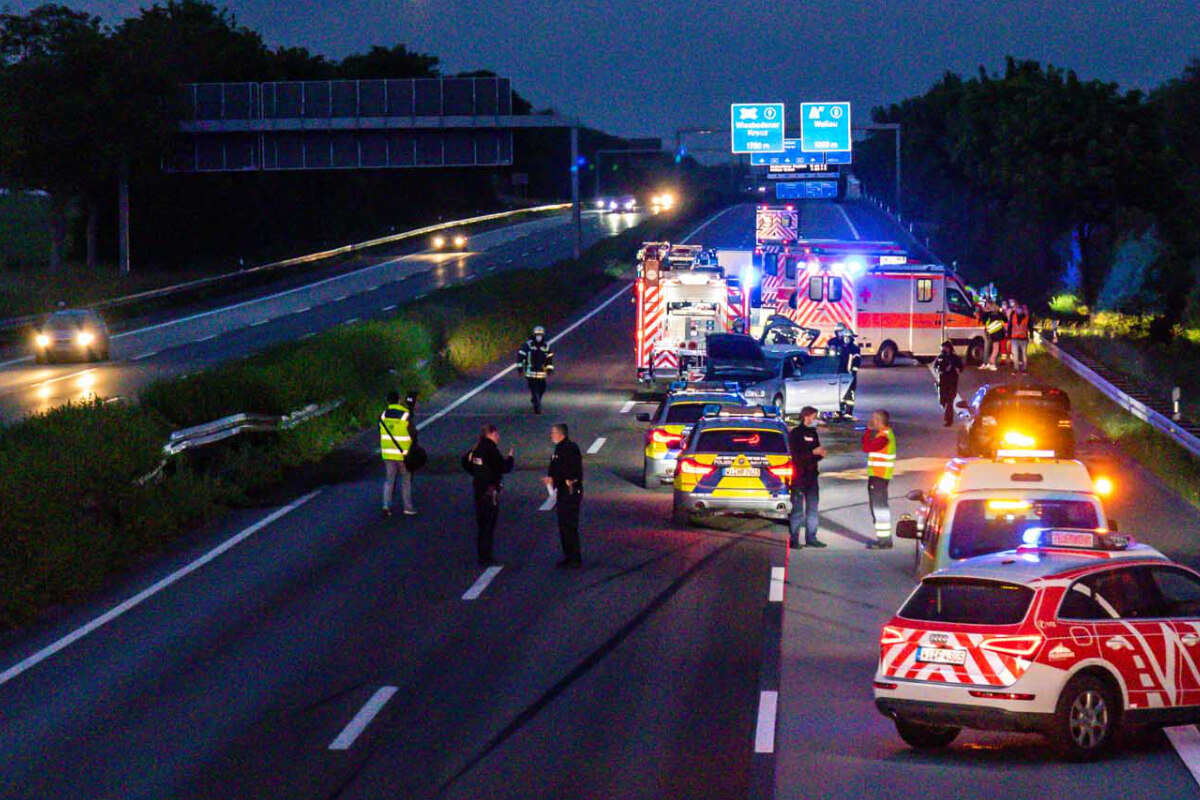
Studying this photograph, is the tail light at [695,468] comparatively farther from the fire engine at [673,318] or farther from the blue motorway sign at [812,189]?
the blue motorway sign at [812,189]

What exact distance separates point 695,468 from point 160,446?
759cm

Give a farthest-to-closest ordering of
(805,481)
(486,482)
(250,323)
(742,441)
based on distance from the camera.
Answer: (250,323) → (742,441) → (805,481) → (486,482)

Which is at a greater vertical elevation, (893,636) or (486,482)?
(893,636)

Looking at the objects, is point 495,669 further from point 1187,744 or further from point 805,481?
point 805,481

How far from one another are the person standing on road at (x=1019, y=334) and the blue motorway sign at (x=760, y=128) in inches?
1287

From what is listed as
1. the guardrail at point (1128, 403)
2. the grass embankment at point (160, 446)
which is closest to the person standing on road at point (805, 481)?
the guardrail at point (1128, 403)

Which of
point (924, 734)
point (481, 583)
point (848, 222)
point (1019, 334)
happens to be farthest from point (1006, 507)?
point (848, 222)

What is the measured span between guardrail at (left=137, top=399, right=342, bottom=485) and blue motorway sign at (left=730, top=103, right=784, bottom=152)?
151ft

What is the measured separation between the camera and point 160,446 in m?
25.5

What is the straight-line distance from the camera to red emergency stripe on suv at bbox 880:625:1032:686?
1214 centimetres

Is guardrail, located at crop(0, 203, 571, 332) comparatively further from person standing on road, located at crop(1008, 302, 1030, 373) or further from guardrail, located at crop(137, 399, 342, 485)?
person standing on road, located at crop(1008, 302, 1030, 373)

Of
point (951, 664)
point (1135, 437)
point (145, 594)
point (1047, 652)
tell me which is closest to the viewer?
point (1047, 652)

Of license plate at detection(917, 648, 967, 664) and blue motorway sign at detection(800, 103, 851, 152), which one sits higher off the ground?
blue motorway sign at detection(800, 103, 851, 152)

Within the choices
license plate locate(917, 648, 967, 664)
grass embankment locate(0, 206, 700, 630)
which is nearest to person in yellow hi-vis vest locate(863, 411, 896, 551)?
grass embankment locate(0, 206, 700, 630)
